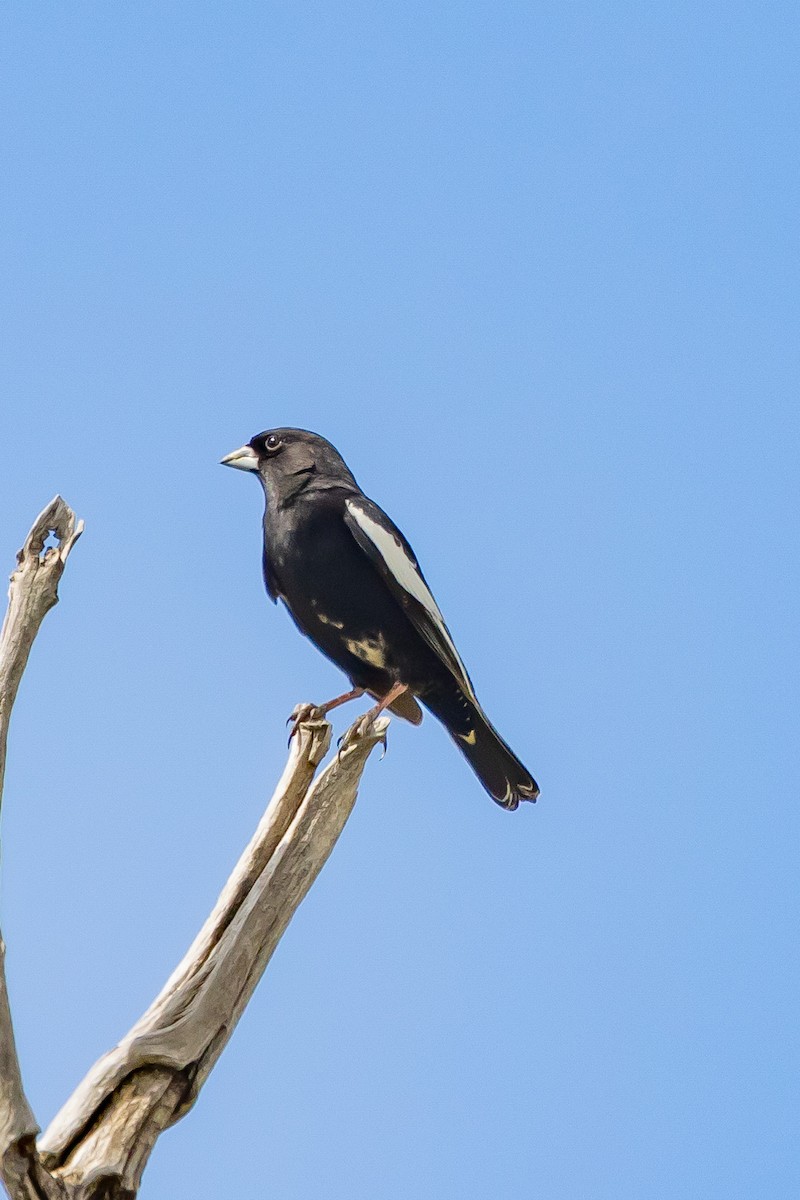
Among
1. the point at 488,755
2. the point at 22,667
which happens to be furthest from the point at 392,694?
the point at 22,667

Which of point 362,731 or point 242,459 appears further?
point 242,459

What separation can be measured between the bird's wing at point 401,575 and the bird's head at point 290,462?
31cm

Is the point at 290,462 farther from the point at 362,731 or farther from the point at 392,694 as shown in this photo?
the point at 362,731

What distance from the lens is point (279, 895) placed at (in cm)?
469

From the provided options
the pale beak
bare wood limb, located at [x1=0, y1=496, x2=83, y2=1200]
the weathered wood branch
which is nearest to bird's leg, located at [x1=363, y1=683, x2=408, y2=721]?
the weathered wood branch

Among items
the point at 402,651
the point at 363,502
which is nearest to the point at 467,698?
the point at 402,651

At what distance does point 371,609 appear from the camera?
629 centimetres

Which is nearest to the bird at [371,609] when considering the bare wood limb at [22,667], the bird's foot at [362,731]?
the bird's foot at [362,731]

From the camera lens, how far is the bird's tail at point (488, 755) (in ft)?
21.6

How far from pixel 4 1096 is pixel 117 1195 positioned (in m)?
0.52

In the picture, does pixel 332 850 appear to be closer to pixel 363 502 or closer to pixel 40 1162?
pixel 40 1162

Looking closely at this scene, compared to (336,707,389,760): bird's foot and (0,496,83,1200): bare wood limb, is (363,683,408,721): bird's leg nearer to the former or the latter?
(336,707,389,760): bird's foot

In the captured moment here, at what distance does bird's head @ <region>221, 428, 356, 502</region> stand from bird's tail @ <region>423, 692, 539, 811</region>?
1213mm

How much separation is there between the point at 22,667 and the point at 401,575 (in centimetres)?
253
